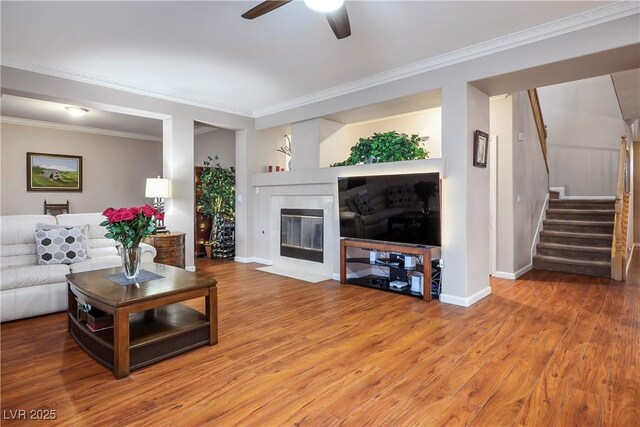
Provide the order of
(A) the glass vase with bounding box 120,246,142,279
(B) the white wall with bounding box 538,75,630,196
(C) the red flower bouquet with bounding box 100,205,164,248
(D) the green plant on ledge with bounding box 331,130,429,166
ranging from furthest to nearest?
1. (B) the white wall with bounding box 538,75,630,196
2. (D) the green plant on ledge with bounding box 331,130,429,166
3. (A) the glass vase with bounding box 120,246,142,279
4. (C) the red flower bouquet with bounding box 100,205,164,248

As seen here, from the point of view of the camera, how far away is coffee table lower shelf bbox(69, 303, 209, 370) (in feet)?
7.56

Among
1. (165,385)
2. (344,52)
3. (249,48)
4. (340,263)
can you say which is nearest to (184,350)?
(165,385)

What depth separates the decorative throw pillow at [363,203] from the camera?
14.4 ft

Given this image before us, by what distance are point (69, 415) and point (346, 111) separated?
4.32 m

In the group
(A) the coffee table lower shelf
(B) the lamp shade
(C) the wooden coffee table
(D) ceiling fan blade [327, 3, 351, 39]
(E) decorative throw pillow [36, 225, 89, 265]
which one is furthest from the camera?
(B) the lamp shade

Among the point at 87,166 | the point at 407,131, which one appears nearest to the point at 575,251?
the point at 407,131

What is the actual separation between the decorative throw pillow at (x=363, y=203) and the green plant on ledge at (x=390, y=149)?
1.53 ft

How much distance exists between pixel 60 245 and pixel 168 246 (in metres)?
1.30

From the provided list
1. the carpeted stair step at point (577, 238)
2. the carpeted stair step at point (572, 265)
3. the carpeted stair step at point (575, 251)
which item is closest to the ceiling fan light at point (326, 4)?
the carpeted stair step at point (572, 265)

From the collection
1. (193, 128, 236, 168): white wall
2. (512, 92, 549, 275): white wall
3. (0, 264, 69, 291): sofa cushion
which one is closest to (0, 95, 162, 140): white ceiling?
(193, 128, 236, 168): white wall

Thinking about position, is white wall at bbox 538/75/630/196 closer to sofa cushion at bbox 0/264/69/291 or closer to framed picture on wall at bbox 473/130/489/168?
framed picture on wall at bbox 473/130/489/168

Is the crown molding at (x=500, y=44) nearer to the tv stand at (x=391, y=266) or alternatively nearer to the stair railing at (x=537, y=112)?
the tv stand at (x=391, y=266)

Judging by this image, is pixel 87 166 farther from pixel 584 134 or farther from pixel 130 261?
pixel 584 134

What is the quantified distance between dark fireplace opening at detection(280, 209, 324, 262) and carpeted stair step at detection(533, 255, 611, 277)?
3.53 metres
